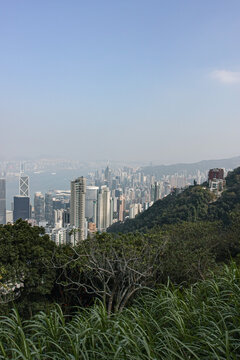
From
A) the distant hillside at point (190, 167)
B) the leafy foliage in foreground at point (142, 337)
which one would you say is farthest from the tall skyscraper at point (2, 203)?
the distant hillside at point (190, 167)

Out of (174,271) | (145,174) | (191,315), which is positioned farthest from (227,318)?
(145,174)

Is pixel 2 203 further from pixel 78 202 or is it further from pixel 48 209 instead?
pixel 78 202

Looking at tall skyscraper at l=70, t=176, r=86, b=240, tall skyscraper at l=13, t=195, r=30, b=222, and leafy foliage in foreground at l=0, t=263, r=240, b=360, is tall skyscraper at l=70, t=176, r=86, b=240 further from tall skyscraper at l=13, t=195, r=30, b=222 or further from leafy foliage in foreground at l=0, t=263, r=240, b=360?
leafy foliage in foreground at l=0, t=263, r=240, b=360

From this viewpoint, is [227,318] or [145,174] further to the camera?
[145,174]

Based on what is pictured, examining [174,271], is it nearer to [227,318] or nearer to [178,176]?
[227,318]

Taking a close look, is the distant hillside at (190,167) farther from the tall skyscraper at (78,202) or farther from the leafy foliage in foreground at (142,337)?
the leafy foliage in foreground at (142,337)

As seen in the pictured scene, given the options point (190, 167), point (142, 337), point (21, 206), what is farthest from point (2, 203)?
point (190, 167)
